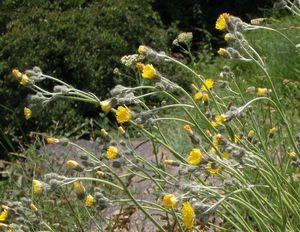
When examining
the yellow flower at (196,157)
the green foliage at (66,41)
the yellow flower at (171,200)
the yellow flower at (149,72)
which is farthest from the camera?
the green foliage at (66,41)

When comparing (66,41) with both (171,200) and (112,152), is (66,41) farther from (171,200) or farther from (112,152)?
(171,200)

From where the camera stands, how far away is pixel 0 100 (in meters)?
6.83

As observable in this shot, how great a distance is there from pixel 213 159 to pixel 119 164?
34 centimetres

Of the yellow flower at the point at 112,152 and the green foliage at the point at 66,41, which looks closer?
the yellow flower at the point at 112,152

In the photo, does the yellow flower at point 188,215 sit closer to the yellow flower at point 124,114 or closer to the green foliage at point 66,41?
the yellow flower at point 124,114

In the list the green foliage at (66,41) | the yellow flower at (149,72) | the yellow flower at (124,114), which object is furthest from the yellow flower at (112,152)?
the green foliage at (66,41)

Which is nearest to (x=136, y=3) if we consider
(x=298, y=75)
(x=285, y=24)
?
(x=285, y=24)

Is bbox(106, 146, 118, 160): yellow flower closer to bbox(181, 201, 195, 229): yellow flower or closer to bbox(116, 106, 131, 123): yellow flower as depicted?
bbox(116, 106, 131, 123): yellow flower

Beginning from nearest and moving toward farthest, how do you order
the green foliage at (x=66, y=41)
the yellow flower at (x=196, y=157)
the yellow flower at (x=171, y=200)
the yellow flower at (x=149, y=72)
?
1. the yellow flower at (x=171, y=200)
2. the yellow flower at (x=196, y=157)
3. the yellow flower at (x=149, y=72)
4. the green foliage at (x=66, y=41)

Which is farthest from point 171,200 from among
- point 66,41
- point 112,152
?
point 66,41

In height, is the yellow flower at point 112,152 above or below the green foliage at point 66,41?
above

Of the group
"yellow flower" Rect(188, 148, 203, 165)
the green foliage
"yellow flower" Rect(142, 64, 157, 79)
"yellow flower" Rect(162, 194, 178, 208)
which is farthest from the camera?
the green foliage

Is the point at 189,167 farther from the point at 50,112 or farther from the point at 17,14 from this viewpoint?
the point at 17,14

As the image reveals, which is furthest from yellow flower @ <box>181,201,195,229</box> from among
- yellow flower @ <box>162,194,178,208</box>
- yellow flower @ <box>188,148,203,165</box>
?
yellow flower @ <box>188,148,203,165</box>
